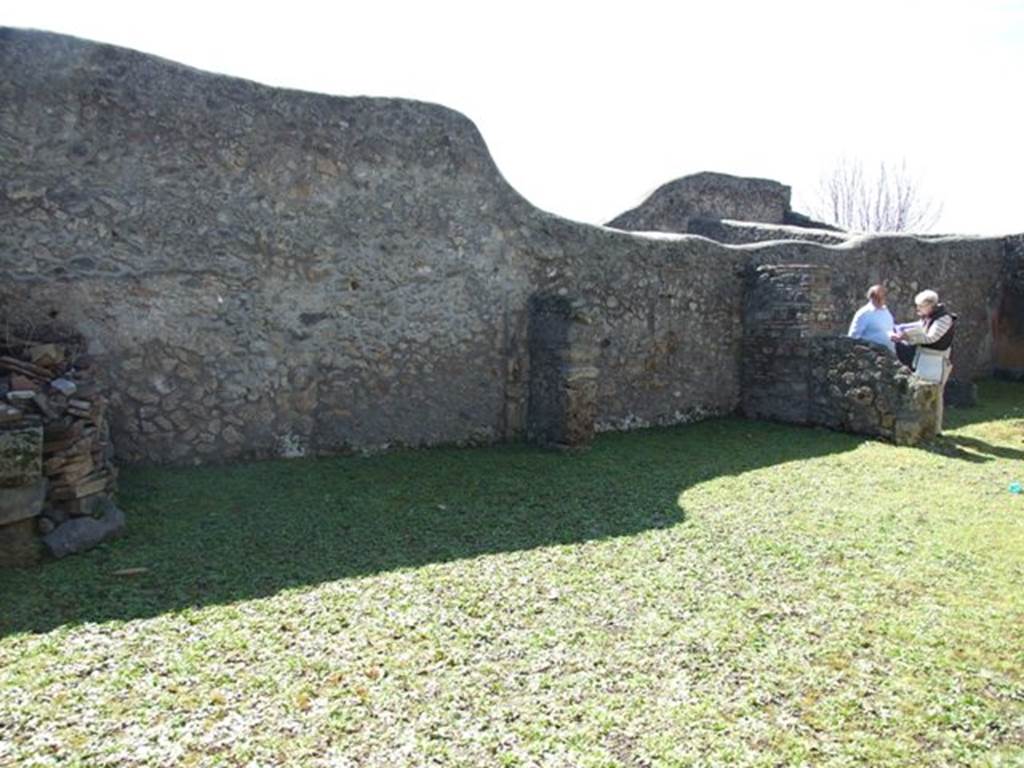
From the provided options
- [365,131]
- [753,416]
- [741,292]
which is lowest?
[753,416]

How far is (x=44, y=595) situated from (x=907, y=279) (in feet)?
44.4

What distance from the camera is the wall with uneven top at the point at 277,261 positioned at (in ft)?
20.4

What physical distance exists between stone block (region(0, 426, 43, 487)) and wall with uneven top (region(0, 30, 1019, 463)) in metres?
1.69

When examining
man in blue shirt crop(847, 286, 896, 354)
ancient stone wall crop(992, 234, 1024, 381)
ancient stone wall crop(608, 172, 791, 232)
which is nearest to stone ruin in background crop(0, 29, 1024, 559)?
man in blue shirt crop(847, 286, 896, 354)

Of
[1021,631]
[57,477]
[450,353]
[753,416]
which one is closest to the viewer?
[1021,631]

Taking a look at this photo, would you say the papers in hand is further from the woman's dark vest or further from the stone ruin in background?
the stone ruin in background

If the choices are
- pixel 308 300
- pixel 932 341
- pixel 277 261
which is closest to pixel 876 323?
pixel 932 341

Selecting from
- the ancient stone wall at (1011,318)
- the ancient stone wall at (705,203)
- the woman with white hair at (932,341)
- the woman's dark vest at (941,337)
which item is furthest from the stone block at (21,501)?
the ancient stone wall at (1011,318)

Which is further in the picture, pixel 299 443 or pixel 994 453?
pixel 994 453

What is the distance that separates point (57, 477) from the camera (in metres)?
4.98

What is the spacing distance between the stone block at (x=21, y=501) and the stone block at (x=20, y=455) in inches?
1.4

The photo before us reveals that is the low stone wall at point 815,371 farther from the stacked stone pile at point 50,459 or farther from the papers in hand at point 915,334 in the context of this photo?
the stacked stone pile at point 50,459

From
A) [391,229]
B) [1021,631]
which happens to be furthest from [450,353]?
[1021,631]

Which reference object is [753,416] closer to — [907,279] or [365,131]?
[907,279]
